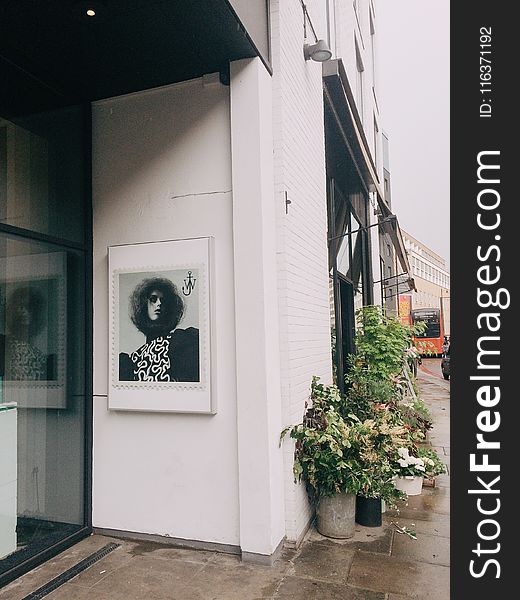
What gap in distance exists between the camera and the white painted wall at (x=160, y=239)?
12.6 feet

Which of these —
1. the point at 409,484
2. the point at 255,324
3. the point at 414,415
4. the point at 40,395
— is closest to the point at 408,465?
the point at 409,484

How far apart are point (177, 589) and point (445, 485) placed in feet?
11.0

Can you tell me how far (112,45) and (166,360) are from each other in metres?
2.25

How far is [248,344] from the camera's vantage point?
371cm

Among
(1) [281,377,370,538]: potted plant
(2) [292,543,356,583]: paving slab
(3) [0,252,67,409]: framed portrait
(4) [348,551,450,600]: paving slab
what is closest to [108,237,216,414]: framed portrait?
(3) [0,252,67,409]: framed portrait

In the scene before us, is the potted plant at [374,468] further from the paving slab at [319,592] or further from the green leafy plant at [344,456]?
the paving slab at [319,592]

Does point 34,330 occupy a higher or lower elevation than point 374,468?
higher

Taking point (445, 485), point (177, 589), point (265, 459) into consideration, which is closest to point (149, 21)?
point (265, 459)

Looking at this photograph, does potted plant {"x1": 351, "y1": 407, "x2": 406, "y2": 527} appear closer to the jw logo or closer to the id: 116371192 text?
the jw logo

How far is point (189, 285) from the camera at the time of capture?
12.9 feet

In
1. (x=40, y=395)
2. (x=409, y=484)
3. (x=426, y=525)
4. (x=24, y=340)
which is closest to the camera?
(x=24, y=340)

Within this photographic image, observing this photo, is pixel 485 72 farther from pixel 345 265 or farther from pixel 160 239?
pixel 345 265

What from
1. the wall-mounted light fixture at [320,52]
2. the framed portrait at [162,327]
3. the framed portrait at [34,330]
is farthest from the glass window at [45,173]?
the wall-mounted light fixture at [320,52]

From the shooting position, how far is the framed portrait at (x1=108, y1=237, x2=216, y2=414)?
385 cm
